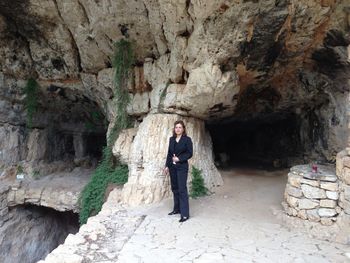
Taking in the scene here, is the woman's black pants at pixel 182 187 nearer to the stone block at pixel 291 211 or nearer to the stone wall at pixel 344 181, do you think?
the stone block at pixel 291 211

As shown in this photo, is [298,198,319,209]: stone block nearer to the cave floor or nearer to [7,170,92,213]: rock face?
the cave floor

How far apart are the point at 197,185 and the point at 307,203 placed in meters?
2.36

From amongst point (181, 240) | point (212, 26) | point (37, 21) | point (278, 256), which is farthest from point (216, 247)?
point (37, 21)

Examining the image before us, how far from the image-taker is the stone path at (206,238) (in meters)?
3.31

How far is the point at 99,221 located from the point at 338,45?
5264mm

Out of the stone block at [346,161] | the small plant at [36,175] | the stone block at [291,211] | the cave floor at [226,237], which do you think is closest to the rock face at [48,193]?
the small plant at [36,175]

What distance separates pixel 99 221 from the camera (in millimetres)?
4531

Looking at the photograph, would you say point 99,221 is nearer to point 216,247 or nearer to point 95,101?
point 216,247

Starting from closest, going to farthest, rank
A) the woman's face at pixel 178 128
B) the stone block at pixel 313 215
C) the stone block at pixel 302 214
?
1. the stone block at pixel 313 215
2. the stone block at pixel 302 214
3. the woman's face at pixel 178 128

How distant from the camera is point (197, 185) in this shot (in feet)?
19.6

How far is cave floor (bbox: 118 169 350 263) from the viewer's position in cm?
331

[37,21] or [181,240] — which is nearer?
[181,240]

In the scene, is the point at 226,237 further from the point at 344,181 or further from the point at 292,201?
the point at 344,181

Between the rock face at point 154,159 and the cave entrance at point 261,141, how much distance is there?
2.38 meters
